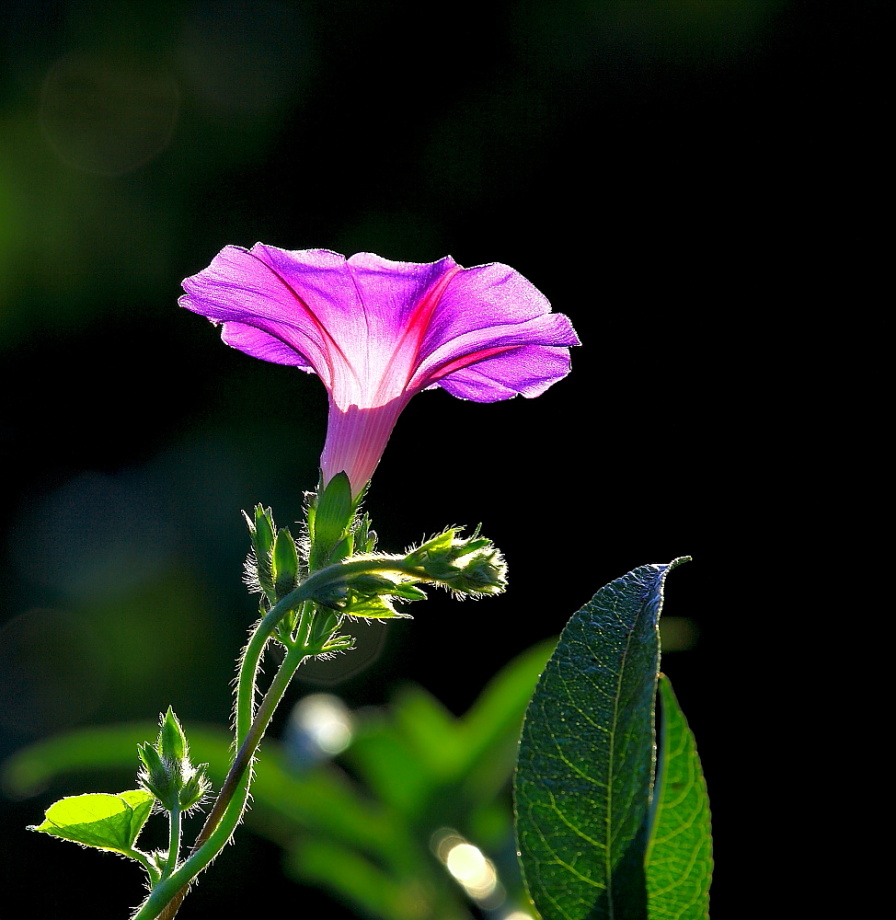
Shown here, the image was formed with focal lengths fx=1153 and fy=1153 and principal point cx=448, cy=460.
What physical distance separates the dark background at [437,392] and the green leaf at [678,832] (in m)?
4.03

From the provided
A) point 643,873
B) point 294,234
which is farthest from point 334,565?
point 294,234

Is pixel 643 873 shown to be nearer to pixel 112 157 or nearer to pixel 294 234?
pixel 294 234

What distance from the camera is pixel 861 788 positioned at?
4.51m

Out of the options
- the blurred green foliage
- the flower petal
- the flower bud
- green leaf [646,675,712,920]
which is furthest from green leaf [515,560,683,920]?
the blurred green foliage

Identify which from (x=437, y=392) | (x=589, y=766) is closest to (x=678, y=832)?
(x=589, y=766)

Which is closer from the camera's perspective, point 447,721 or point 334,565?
point 334,565

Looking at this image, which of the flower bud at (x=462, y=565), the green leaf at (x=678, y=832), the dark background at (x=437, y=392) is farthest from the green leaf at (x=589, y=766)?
the dark background at (x=437, y=392)

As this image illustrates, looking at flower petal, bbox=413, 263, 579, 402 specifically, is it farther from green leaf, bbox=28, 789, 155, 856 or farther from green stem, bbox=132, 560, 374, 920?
green leaf, bbox=28, 789, 155, 856

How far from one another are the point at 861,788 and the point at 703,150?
336cm

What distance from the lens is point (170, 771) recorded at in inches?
37.7

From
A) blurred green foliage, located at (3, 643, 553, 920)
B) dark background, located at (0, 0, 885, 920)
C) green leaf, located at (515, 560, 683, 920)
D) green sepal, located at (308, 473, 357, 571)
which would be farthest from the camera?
dark background, located at (0, 0, 885, 920)

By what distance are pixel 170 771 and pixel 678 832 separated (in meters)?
0.42

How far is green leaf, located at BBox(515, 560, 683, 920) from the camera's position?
791 millimetres

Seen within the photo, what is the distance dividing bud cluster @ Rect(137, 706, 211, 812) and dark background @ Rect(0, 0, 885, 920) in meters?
3.89
